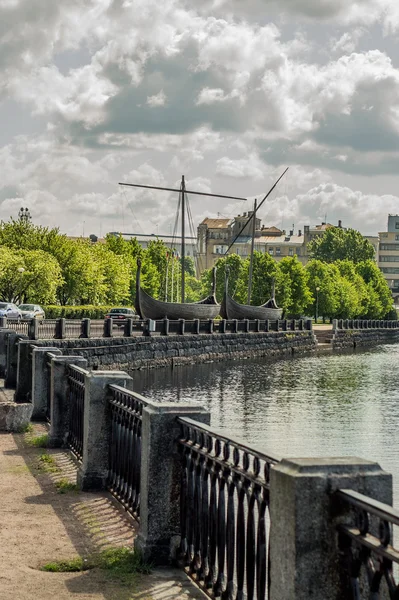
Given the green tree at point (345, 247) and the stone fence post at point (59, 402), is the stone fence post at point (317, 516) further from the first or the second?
the green tree at point (345, 247)

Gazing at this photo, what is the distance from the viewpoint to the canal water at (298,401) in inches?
905

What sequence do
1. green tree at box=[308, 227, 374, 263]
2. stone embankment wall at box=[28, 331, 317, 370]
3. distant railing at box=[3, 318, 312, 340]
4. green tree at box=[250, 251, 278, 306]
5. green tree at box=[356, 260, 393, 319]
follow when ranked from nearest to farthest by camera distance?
distant railing at box=[3, 318, 312, 340], stone embankment wall at box=[28, 331, 317, 370], green tree at box=[250, 251, 278, 306], green tree at box=[356, 260, 393, 319], green tree at box=[308, 227, 374, 263]

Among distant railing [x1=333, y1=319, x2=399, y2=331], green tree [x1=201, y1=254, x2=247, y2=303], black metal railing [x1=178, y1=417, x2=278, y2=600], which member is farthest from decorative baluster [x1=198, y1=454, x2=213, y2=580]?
green tree [x1=201, y1=254, x2=247, y2=303]

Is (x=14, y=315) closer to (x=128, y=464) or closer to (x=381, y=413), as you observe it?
(x=381, y=413)

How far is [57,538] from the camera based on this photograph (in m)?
7.55

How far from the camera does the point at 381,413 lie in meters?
31.4

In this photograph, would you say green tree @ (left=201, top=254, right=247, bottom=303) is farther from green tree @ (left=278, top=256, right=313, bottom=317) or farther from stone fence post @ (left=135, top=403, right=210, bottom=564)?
stone fence post @ (left=135, top=403, right=210, bottom=564)

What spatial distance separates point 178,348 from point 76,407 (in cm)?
4163

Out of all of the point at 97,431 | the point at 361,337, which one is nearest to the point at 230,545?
the point at 97,431

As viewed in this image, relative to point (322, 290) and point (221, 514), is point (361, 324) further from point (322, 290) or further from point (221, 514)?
point (221, 514)

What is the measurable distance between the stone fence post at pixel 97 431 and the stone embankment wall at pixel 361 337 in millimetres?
76934

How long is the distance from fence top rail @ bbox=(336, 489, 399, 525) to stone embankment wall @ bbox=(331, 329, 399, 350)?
269 ft

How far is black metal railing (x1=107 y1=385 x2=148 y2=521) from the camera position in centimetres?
810

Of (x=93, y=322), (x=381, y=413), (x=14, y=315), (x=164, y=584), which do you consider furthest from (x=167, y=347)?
(x=164, y=584)
